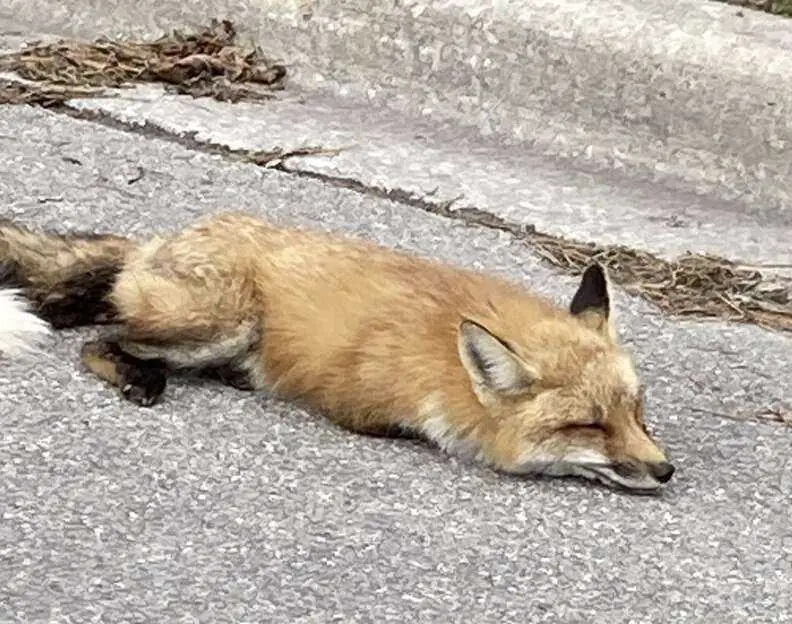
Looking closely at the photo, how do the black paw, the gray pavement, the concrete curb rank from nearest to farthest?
1. the gray pavement
2. the black paw
3. the concrete curb

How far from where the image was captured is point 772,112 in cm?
648

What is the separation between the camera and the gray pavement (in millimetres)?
3877

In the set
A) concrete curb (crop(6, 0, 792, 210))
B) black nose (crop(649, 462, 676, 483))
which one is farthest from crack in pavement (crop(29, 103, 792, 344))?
black nose (crop(649, 462, 676, 483))

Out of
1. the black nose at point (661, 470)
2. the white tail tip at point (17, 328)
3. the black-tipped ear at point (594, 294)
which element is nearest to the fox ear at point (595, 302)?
the black-tipped ear at point (594, 294)

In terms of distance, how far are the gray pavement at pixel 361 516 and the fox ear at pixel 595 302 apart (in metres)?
0.35

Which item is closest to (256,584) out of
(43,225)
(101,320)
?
(101,320)

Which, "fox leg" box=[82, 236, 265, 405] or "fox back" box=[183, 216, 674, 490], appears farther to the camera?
"fox leg" box=[82, 236, 265, 405]

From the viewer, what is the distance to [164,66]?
7.51 metres

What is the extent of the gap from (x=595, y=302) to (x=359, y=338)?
71 centimetres

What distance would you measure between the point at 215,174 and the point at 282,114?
0.73 meters

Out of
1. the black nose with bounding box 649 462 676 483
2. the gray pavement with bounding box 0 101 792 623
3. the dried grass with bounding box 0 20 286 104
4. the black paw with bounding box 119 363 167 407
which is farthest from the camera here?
the dried grass with bounding box 0 20 286 104

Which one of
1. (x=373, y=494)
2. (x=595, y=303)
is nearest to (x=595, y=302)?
(x=595, y=303)

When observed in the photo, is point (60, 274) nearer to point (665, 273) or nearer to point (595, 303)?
point (595, 303)

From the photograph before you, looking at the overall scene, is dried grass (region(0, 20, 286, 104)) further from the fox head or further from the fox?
the fox head
